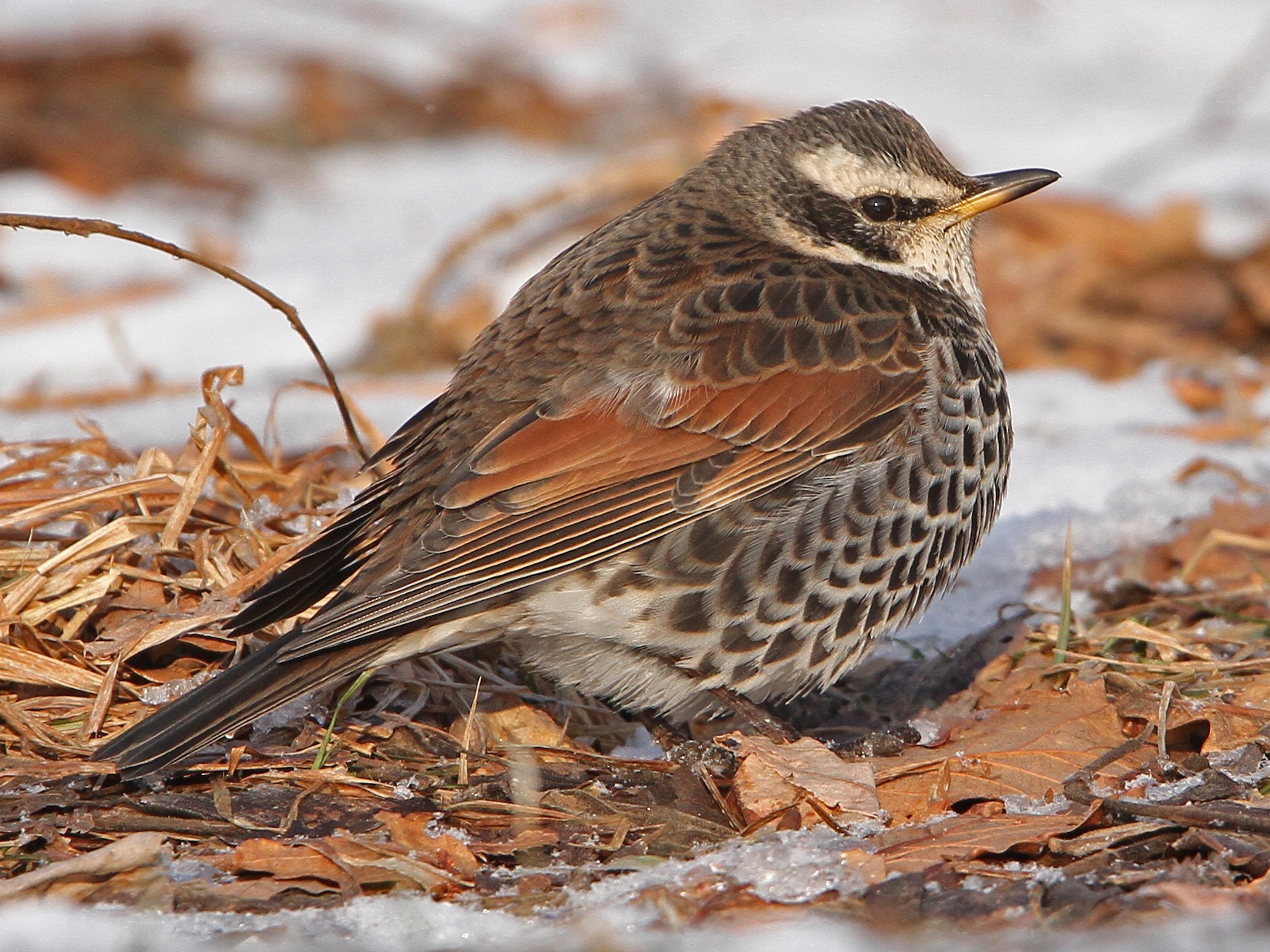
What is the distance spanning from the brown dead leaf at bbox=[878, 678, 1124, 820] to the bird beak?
1.52 meters

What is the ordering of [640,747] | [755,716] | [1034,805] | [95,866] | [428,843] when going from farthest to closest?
[640,747]
[755,716]
[1034,805]
[428,843]
[95,866]

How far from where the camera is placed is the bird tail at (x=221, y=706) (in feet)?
12.7

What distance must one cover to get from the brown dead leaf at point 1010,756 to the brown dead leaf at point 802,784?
0.30 feet

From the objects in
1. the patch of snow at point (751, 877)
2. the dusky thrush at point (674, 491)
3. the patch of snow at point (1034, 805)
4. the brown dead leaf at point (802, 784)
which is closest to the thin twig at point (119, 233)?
the dusky thrush at point (674, 491)

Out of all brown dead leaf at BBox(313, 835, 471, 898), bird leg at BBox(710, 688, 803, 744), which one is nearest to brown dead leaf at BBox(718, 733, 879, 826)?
bird leg at BBox(710, 688, 803, 744)

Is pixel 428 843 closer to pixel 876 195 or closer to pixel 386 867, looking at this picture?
pixel 386 867

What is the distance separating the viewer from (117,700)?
4.41m

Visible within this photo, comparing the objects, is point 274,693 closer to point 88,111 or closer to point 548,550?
point 548,550

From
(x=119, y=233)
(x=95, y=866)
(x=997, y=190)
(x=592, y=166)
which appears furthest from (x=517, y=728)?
(x=592, y=166)

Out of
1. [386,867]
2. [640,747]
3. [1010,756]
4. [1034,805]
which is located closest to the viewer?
[386,867]

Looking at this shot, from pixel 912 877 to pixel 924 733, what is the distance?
3.55 ft

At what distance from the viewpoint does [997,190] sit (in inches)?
201

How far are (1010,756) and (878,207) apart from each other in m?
1.80

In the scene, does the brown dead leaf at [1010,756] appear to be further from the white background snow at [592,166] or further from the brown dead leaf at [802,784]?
the white background snow at [592,166]
